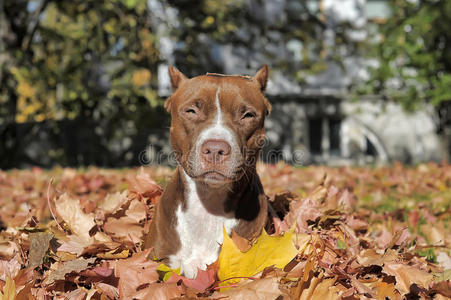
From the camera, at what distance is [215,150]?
1.99 metres

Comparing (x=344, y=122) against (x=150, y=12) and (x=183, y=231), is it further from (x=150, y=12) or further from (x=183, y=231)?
(x=183, y=231)

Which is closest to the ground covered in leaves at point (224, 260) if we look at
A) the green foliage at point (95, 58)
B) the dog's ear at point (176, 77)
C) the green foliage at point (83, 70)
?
the dog's ear at point (176, 77)

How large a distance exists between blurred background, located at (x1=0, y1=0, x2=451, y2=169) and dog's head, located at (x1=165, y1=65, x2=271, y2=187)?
21.2ft

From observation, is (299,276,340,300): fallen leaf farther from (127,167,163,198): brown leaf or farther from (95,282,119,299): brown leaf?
(127,167,163,198): brown leaf

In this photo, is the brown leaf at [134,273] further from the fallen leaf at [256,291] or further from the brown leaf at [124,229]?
the brown leaf at [124,229]

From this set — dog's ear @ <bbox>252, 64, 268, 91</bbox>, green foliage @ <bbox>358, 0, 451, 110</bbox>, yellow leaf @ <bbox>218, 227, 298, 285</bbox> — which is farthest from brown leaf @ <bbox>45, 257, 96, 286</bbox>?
green foliage @ <bbox>358, 0, 451, 110</bbox>

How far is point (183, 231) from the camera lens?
2.21 m

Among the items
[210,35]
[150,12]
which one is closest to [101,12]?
[150,12]

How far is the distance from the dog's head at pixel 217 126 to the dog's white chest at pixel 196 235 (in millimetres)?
196

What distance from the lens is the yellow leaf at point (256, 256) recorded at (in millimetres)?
1920

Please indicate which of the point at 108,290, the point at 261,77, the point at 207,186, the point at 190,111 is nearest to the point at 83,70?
the point at 261,77

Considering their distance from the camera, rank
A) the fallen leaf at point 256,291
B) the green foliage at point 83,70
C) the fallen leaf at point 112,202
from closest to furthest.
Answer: the fallen leaf at point 256,291 < the fallen leaf at point 112,202 < the green foliage at point 83,70

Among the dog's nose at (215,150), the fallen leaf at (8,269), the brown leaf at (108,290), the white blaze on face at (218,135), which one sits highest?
the white blaze on face at (218,135)

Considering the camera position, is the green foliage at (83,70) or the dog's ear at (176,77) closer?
the dog's ear at (176,77)
